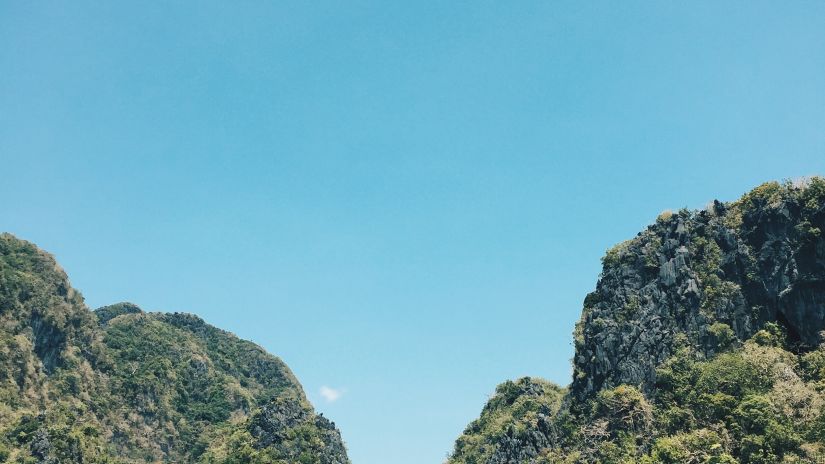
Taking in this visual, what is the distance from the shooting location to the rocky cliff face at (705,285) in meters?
61.2

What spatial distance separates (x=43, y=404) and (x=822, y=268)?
109m

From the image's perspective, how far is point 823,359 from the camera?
55156 millimetres

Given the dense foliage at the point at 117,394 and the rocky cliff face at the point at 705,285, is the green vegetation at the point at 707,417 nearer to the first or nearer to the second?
the rocky cliff face at the point at 705,285

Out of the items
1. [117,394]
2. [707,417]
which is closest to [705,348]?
[707,417]

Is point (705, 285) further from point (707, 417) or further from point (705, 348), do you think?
point (707, 417)

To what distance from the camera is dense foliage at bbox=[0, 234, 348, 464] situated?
8994 centimetres

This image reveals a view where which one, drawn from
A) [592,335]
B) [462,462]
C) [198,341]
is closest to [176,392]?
[198,341]

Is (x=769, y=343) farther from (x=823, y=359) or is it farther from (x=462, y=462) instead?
(x=462, y=462)

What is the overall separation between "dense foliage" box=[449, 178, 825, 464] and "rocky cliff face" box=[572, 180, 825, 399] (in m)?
A: 0.12

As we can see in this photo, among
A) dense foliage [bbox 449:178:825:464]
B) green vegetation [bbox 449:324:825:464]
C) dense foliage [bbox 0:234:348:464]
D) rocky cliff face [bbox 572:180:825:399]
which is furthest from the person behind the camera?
dense foliage [bbox 0:234:348:464]

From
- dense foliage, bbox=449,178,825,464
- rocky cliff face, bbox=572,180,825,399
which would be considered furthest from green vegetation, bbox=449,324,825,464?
rocky cliff face, bbox=572,180,825,399

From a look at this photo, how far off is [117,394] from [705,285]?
108570 millimetres

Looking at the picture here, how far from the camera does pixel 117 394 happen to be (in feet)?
402

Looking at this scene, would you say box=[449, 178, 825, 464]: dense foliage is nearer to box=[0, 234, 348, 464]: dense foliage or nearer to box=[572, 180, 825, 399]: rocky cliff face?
box=[572, 180, 825, 399]: rocky cliff face
